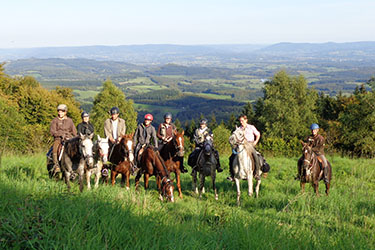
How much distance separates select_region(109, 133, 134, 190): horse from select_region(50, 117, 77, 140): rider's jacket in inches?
64.2

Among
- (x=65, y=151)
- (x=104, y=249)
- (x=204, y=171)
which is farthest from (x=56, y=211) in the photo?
(x=204, y=171)

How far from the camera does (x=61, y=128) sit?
9945 mm

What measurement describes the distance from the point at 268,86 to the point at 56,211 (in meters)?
58.4

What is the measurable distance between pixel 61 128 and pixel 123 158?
2206 millimetres

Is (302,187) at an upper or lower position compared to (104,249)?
lower

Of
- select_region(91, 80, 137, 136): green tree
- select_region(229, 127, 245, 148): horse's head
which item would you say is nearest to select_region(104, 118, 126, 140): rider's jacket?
select_region(229, 127, 245, 148): horse's head

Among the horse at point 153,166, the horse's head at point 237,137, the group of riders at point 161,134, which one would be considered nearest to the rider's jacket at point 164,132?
the group of riders at point 161,134

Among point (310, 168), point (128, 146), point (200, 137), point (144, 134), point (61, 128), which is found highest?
point (61, 128)

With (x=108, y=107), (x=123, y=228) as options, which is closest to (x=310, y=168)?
(x=123, y=228)

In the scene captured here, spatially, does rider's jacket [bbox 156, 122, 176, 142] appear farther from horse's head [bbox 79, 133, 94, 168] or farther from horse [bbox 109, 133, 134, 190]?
horse's head [bbox 79, 133, 94, 168]

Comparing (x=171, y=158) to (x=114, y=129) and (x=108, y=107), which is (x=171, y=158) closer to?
(x=114, y=129)

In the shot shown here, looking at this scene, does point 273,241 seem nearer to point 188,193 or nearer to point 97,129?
point 188,193

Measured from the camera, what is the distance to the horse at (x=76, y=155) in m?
8.69

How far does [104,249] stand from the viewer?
354 cm
